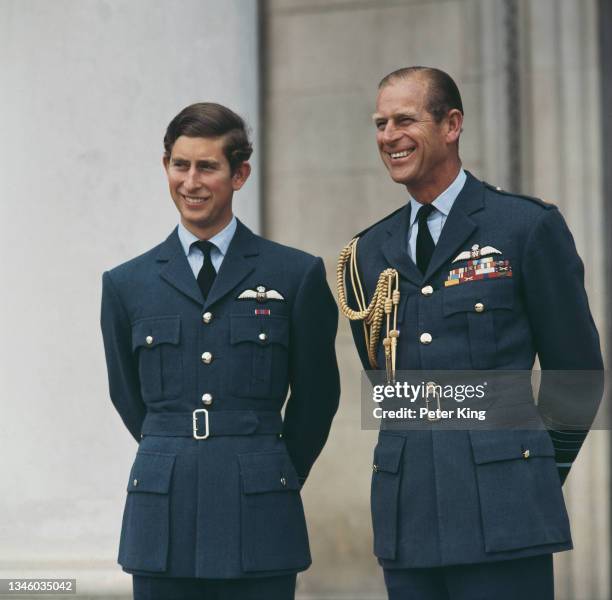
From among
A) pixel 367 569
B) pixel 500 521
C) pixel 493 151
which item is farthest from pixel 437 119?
pixel 367 569

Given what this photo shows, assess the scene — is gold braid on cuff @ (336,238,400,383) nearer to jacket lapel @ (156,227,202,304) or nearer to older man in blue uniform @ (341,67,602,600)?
older man in blue uniform @ (341,67,602,600)

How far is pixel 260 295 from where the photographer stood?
4.29 meters

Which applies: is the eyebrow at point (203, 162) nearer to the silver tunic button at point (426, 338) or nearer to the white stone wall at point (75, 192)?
the silver tunic button at point (426, 338)

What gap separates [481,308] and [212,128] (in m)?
1.08

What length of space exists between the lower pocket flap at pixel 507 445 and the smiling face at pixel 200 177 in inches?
44.9

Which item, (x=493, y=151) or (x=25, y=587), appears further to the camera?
(x=493, y=151)

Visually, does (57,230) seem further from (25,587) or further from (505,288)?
(505,288)

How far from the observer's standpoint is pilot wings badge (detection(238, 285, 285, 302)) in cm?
428

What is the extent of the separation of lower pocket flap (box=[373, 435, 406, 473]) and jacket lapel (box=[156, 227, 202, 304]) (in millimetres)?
806

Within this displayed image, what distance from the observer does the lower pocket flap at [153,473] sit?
13.4 ft

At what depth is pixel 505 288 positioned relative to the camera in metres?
3.88

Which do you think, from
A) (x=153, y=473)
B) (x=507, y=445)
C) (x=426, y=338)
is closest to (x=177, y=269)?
(x=153, y=473)

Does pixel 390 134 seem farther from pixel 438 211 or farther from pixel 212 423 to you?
pixel 212 423

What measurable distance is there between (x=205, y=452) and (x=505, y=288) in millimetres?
1079
